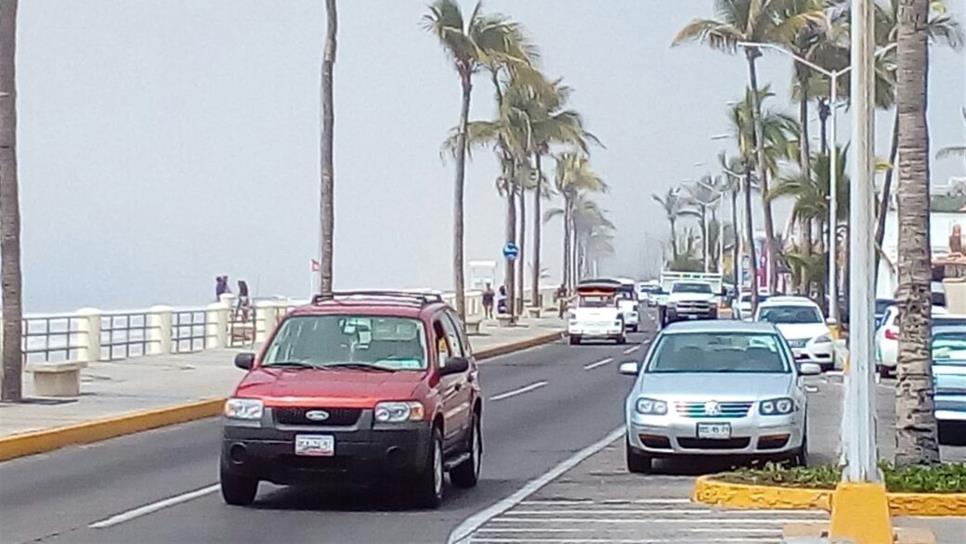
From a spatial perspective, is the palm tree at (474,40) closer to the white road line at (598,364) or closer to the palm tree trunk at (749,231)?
the white road line at (598,364)

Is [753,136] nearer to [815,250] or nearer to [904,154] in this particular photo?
[815,250]

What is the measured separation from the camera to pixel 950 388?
72.0 ft

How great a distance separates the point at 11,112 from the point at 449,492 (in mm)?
12103

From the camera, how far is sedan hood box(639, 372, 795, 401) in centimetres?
1742

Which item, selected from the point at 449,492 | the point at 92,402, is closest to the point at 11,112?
the point at 92,402

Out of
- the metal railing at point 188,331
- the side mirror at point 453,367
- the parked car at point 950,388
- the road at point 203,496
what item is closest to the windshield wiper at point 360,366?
the side mirror at point 453,367

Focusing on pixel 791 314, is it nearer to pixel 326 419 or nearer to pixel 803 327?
pixel 803 327

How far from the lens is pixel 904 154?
53.7 ft

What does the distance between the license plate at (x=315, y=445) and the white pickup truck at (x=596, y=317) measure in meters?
40.7

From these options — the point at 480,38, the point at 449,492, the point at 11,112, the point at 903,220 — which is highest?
the point at 480,38

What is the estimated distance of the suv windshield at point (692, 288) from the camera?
6456 cm

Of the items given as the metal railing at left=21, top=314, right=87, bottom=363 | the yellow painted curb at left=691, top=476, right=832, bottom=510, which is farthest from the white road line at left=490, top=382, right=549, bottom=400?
the yellow painted curb at left=691, top=476, right=832, bottom=510

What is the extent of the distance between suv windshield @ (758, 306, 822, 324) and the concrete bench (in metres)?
18.1

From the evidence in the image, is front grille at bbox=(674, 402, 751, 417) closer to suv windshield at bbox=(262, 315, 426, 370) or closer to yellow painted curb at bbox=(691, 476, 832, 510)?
yellow painted curb at bbox=(691, 476, 832, 510)
